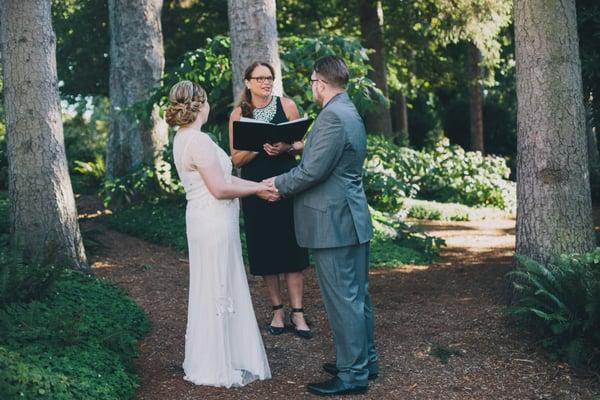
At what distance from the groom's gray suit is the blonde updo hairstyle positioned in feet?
2.45

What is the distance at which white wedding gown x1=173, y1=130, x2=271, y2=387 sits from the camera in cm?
532

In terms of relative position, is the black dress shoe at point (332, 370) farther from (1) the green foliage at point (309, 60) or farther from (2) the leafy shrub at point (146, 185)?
(2) the leafy shrub at point (146, 185)

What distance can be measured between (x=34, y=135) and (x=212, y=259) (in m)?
2.93

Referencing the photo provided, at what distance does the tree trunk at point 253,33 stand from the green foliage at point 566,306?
13.5 feet

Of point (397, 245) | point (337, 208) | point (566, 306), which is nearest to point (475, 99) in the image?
point (397, 245)

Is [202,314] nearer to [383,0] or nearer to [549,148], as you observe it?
[549,148]

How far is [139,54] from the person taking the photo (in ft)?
43.9

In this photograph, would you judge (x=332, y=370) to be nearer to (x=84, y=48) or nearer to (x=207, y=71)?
(x=207, y=71)

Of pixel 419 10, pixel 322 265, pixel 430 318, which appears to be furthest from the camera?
pixel 419 10

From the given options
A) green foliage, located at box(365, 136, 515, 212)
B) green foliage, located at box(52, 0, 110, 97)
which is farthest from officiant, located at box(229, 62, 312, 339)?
green foliage, located at box(52, 0, 110, 97)

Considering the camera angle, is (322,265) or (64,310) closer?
(322,265)

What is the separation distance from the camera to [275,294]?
6594 millimetres

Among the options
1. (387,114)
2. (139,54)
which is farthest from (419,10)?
(139,54)

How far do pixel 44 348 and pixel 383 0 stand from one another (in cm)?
1454
